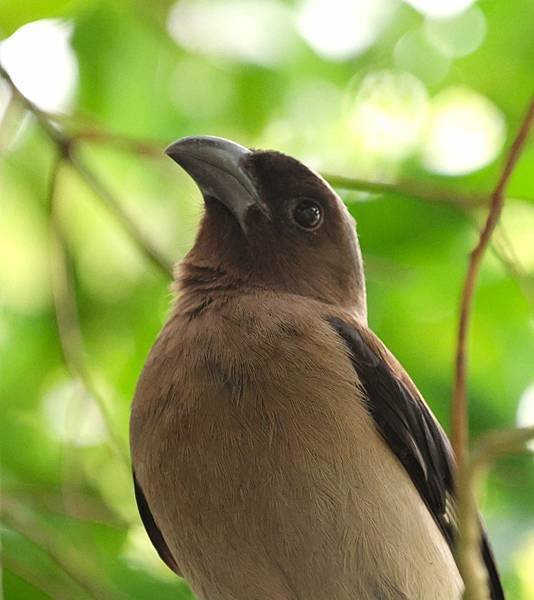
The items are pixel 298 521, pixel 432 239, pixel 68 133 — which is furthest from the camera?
pixel 432 239

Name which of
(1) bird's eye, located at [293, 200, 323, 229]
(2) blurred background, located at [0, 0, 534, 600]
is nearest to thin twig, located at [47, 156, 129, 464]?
(2) blurred background, located at [0, 0, 534, 600]

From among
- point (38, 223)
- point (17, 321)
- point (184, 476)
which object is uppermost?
point (38, 223)

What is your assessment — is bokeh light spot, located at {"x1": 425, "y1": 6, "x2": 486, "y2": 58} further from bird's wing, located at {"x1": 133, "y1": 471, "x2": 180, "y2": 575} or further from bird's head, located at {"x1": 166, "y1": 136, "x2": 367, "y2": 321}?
bird's wing, located at {"x1": 133, "y1": 471, "x2": 180, "y2": 575}

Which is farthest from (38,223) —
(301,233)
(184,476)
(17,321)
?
(184,476)

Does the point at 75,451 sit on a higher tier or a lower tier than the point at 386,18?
lower

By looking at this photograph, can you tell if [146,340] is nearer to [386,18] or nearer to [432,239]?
[432,239]

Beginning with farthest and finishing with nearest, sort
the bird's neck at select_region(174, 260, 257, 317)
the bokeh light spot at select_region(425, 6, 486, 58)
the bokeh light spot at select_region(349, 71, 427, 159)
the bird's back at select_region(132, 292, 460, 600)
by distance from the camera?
the bokeh light spot at select_region(349, 71, 427, 159) < the bokeh light spot at select_region(425, 6, 486, 58) < the bird's neck at select_region(174, 260, 257, 317) < the bird's back at select_region(132, 292, 460, 600)

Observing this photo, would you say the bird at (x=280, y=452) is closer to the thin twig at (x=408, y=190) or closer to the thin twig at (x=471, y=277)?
the thin twig at (x=408, y=190)
